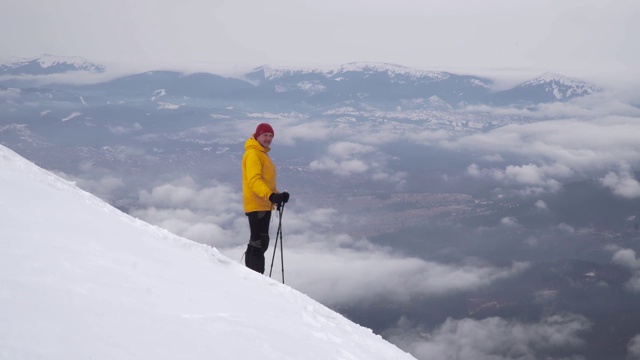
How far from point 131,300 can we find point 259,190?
15.5 ft

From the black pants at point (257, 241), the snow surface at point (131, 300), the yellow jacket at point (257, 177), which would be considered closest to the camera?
the snow surface at point (131, 300)

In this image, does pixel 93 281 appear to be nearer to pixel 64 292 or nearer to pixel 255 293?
pixel 64 292

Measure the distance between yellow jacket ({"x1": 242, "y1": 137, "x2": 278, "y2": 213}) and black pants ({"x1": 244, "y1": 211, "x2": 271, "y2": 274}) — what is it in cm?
16

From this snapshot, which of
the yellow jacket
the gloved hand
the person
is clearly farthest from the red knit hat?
the gloved hand

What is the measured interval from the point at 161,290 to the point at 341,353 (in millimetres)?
1860

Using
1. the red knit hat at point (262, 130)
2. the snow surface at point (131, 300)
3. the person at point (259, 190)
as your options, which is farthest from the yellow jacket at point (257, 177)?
the snow surface at point (131, 300)

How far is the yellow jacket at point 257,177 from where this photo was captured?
8812 mm

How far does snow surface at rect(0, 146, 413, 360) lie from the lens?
3.21 metres

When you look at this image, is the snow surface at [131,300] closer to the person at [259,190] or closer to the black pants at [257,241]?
the person at [259,190]

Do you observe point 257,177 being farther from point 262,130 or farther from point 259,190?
point 262,130

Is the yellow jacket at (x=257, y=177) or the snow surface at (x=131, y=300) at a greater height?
the yellow jacket at (x=257, y=177)

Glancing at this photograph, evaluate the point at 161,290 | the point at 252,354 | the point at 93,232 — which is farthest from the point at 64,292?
the point at 93,232

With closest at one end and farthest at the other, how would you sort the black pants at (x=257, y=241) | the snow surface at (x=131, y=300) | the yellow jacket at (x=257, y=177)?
the snow surface at (x=131, y=300) < the yellow jacket at (x=257, y=177) < the black pants at (x=257, y=241)

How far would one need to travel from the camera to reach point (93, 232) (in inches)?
233
